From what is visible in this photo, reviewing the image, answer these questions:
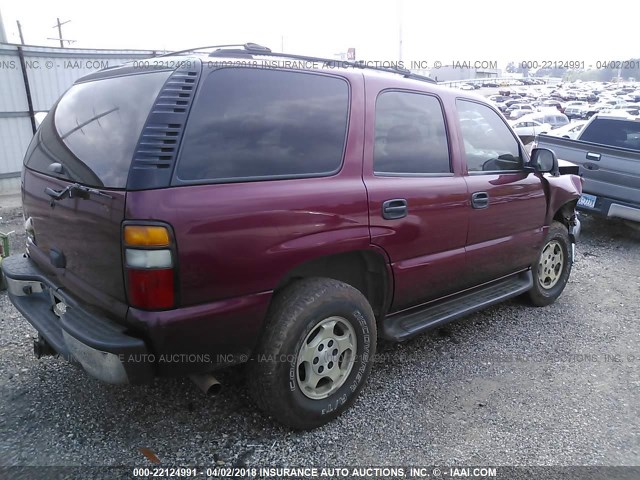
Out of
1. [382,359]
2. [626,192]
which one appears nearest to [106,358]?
[382,359]

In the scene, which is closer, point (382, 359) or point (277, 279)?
point (277, 279)

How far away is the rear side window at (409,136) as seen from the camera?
115 inches

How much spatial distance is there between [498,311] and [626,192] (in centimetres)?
336

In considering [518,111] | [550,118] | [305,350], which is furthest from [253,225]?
[518,111]

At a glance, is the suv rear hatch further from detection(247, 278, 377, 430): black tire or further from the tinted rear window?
detection(247, 278, 377, 430): black tire

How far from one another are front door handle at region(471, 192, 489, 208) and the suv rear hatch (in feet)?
7.07

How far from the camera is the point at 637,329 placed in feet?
13.6

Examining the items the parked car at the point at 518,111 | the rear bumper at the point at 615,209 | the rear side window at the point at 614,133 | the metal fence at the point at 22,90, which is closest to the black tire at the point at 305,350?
the rear bumper at the point at 615,209

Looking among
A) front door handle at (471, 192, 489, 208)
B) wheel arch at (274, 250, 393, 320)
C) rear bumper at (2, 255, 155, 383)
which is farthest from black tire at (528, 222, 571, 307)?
rear bumper at (2, 255, 155, 383)

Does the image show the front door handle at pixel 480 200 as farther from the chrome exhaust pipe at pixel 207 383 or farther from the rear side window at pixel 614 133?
the rear side window at pixel 614 133

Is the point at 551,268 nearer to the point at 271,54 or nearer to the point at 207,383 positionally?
the point at 271,54

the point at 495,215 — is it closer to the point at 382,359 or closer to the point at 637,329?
the point at 382,359

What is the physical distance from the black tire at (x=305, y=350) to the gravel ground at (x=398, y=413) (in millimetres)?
168

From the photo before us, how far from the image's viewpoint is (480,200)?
3430mm
